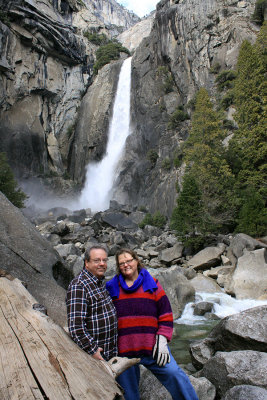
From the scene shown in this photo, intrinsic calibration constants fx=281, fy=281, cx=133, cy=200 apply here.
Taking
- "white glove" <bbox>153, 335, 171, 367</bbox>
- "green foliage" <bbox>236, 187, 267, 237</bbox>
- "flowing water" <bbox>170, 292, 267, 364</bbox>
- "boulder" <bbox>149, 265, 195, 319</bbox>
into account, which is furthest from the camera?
"green foliage" <bbox>236, 187, 267, 237</bbox>

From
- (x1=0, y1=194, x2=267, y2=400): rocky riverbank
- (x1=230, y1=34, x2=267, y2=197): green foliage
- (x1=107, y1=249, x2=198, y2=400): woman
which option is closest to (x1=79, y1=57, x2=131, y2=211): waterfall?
(x1=230, y1=34, x2=267, y2=197): green foliage

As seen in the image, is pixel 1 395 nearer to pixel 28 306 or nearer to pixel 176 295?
pixel 28 306

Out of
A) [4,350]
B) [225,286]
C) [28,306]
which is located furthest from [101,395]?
[225,286]

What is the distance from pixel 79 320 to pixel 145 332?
670 mm

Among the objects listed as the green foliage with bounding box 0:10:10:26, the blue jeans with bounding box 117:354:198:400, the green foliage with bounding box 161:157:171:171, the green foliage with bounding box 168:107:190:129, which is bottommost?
the blue jeans with bounding box 117:354:198:400

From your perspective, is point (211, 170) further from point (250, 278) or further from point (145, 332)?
point (145, 332)

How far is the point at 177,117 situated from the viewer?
36.1 meters

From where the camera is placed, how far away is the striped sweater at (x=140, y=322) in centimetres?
263

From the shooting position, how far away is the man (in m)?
2.36

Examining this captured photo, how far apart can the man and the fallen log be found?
0.11 metres

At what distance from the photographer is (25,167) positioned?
43.0 meters

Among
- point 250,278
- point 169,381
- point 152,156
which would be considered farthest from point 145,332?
point 152,156

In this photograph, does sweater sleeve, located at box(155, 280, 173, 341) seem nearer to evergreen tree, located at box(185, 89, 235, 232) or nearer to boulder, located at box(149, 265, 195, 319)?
boulder, located at box(149, 265, 195, 319)

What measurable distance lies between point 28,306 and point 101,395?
4.67 ft
